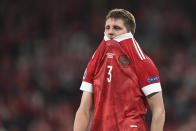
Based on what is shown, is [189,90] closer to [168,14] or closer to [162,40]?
[162,40]

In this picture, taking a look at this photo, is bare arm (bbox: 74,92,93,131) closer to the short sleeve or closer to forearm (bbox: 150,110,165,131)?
the short sleeve

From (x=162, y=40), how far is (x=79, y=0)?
2635 mm

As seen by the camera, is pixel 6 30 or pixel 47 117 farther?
pixel 6 30

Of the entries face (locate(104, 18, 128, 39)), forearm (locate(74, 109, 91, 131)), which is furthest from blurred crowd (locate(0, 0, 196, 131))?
face (locate(104, 18, 128, 39))

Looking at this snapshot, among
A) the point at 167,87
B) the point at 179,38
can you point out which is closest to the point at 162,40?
the point at 179,38

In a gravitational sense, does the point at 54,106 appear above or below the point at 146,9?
below

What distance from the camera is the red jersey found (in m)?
3.24

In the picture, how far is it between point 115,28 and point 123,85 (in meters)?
0.45

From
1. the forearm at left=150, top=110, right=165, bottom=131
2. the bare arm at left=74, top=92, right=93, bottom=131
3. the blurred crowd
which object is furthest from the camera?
the blurred crowd

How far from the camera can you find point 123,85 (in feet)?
10.7

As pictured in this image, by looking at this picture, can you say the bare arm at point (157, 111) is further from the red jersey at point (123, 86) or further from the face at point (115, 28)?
the face at point (115, 28)

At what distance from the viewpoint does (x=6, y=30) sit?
10562mm

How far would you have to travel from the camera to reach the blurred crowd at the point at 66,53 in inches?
317

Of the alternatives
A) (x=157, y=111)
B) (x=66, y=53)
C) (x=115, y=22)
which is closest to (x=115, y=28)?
(x=115, y=22)
